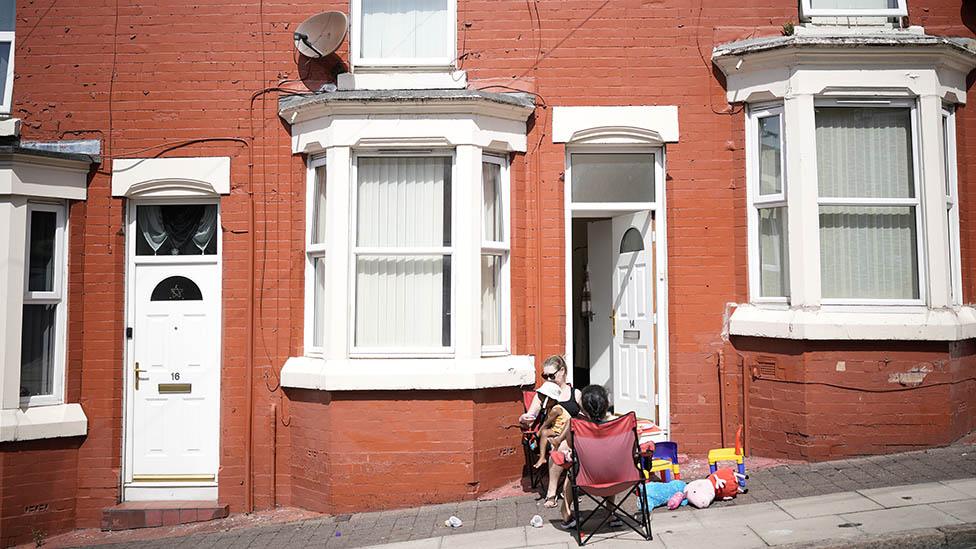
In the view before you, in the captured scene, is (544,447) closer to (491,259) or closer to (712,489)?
(712,489)

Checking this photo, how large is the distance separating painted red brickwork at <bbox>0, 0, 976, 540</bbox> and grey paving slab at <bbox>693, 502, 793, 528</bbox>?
1.40 meters

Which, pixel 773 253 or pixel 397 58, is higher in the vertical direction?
pixel 397 58

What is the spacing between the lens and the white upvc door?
7.79 metres

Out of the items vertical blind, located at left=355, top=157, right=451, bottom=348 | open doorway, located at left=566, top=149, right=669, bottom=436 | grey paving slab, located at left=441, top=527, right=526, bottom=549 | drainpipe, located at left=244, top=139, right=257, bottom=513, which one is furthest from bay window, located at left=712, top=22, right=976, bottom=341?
drainpipe, located at left=244, top=139, right=257, bottom=513

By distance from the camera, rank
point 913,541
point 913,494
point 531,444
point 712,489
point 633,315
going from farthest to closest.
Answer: point 633,315
point 531,444
point 712,489
point 913,494
point 913,541

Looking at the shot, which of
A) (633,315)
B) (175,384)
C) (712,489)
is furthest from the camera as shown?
(633,315)

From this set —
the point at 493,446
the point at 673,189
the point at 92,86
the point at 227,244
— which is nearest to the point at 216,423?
the point at 227,244

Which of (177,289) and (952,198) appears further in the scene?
(177,289)

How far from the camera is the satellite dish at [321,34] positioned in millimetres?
7578

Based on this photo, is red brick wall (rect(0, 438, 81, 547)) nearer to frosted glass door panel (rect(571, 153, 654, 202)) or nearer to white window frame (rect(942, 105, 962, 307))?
frosted glass door panel (rect(571, 153, 654, 202))

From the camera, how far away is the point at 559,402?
686 cm

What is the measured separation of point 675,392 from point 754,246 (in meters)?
1.66

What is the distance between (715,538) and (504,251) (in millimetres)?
3370

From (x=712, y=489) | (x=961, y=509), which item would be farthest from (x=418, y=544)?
(x=961, y=509)
